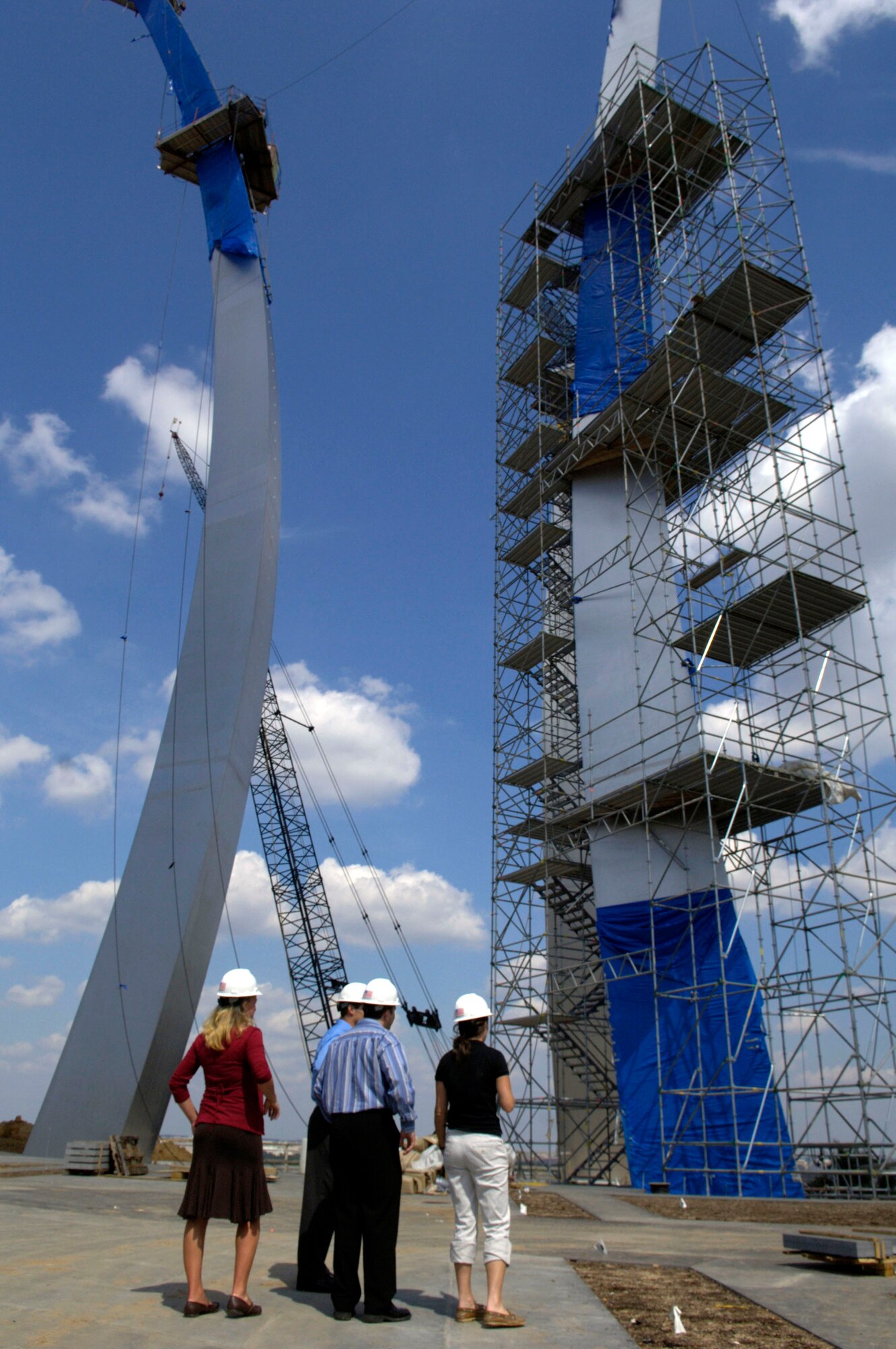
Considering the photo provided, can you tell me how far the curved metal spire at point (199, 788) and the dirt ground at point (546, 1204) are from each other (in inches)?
233

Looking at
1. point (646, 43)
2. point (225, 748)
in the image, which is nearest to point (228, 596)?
point (225, 748)

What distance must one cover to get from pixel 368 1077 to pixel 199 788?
43.7 feet

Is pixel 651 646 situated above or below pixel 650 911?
above

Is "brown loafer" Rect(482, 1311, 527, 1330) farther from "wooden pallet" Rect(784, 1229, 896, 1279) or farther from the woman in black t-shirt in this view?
"wooden pallet" Rect(784, 1229, 896, 1279)

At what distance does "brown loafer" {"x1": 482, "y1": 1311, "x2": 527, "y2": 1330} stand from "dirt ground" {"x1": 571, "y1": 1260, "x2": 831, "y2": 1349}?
1.26 ft

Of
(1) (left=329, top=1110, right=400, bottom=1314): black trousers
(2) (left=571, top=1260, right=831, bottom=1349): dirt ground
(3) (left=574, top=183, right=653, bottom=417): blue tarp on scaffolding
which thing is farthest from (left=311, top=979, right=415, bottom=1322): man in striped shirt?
(3) (left=574, top=183, right=653, bottom=417): blue tarp on scaffolding

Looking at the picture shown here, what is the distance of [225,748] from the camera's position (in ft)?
55.9

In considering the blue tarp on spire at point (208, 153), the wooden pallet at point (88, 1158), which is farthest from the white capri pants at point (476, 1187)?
the blue tarp on spire at point (208, 153)

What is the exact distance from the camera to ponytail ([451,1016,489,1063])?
4.20 m

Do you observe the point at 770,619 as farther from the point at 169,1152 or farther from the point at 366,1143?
the point at 169,1152

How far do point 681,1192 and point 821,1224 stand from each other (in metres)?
8.80

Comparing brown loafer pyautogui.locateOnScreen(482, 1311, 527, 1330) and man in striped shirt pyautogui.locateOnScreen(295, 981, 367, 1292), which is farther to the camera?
man in striped shirt pyautogui.locateOnScreen(295, 981, 367, 1292)

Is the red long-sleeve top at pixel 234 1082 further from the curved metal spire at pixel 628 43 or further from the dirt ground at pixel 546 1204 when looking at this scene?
the curved metal spire at pixel 628 43

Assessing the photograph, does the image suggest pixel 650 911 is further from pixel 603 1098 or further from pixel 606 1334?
pixel 606 1334
